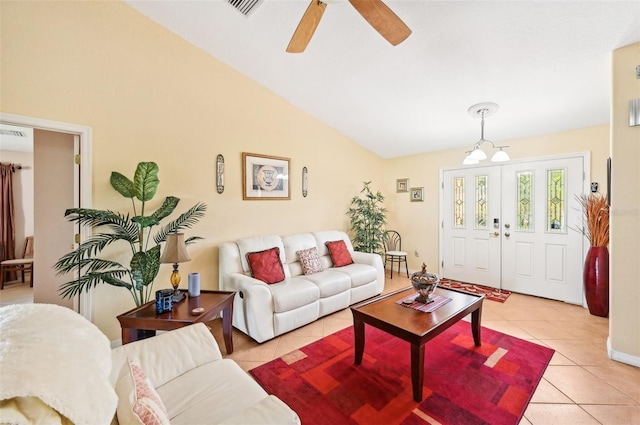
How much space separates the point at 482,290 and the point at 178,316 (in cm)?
410

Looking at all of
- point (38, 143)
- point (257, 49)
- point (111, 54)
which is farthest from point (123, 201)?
point (257, 49)

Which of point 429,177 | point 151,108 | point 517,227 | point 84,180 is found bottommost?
point 517,227

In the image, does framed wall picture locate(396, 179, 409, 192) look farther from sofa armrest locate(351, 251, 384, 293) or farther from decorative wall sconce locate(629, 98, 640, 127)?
decorative wall sconce locate(629, 98, 640, 127)

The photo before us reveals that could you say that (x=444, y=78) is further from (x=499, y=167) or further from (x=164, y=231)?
(x=164, y=231)

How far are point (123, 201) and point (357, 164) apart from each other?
11.6 ft

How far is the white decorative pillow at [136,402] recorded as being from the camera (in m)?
0.86

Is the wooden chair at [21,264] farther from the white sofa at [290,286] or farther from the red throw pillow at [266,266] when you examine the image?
the red throw pillow at [266,266]

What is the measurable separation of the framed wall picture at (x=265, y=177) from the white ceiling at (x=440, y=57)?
3.05ft

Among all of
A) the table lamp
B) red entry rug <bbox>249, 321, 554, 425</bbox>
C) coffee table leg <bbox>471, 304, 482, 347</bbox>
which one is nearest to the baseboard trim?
red entry rug <bbox>249, 321, 554, 425</bbox>

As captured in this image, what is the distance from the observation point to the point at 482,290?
13.3 ft

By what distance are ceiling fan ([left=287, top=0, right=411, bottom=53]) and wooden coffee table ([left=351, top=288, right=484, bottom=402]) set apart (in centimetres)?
202

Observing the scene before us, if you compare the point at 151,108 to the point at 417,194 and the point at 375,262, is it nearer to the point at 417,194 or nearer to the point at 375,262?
the point at 375,262

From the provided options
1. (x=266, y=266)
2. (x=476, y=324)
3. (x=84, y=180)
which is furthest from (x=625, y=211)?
(x=84, y=180)

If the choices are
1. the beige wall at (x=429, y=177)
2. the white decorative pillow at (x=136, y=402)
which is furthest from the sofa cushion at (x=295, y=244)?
the white decorative pillow at (x=136, y=402)
